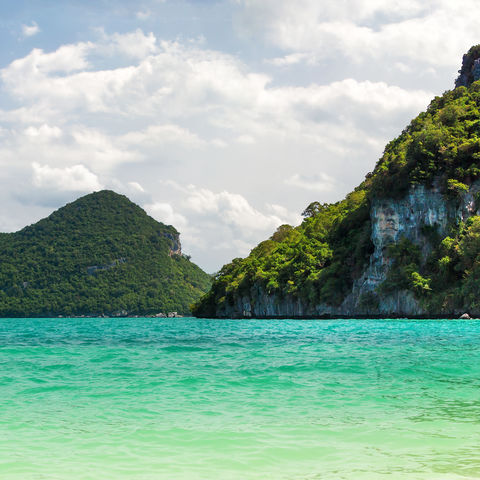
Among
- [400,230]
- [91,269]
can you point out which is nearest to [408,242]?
[400,230]

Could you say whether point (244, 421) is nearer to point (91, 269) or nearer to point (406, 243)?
point (406, 243)

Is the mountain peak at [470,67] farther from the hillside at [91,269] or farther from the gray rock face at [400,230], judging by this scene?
the hillside at [91,269]

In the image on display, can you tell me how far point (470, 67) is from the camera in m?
101

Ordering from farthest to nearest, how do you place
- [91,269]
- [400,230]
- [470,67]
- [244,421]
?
[91,269] < [470,67] < [400,230] < [244,421]

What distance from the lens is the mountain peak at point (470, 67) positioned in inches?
3748

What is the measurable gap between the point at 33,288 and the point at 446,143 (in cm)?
12494

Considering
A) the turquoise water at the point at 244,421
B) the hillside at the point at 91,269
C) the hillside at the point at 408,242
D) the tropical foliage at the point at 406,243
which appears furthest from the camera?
the hillside at the point at 91,269

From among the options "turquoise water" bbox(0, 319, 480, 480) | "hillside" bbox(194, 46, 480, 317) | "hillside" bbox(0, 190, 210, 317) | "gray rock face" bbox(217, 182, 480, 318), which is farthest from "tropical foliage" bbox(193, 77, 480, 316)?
"hillside" bbox(0, 190, 210, 317)

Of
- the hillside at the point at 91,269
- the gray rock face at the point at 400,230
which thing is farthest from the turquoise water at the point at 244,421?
the hillside at the point at 91,269

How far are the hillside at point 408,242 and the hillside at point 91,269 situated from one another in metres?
80.1

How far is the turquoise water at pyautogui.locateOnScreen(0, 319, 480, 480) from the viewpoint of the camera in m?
6.95

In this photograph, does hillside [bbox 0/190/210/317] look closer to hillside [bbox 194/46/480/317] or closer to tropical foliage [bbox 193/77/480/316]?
tropical foliage [bbox 193/77/480/316]

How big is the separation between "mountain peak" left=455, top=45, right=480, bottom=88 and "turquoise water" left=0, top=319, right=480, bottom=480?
294 ft

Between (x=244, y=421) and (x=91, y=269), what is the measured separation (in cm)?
17116
